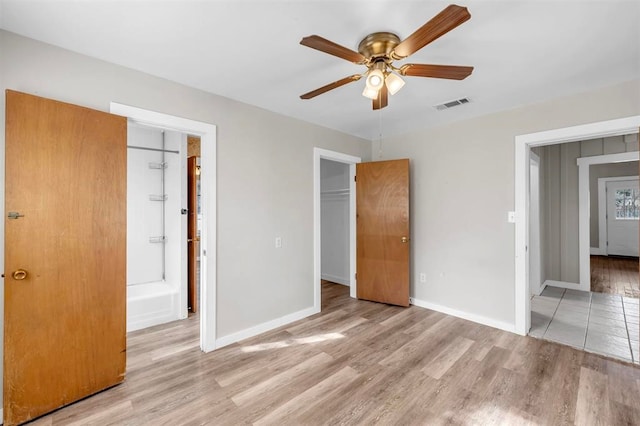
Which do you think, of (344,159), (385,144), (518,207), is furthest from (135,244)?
(518,207)

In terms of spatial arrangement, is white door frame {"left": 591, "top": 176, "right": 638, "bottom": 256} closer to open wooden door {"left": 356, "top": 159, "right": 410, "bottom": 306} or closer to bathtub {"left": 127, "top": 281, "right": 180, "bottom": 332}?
open wooden door {"left": 356, "top": 159, "right": 410, "bottom": 306}

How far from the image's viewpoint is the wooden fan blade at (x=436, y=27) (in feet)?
4.03

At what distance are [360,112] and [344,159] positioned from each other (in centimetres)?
91

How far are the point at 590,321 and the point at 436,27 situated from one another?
4017 mm

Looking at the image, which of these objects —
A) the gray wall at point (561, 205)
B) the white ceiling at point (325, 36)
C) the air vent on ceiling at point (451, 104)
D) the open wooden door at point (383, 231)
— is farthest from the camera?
the gray wall at point (561, 205)

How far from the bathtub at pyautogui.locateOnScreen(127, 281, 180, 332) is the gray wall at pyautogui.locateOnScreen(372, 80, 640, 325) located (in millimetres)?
3302

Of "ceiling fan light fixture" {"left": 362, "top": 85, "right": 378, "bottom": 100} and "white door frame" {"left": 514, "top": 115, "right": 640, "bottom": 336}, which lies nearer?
"ceiling fan light fixture" {"left": 362, "top": 85, "right": 378, "bottom": 100}

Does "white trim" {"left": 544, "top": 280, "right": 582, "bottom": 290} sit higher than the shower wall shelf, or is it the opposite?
the shower wall shelf

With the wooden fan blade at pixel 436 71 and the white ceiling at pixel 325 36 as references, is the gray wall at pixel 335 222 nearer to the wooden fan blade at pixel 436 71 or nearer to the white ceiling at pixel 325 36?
the white ceiling at pixel 325 36

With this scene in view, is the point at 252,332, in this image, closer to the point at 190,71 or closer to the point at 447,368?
the point at 447,368

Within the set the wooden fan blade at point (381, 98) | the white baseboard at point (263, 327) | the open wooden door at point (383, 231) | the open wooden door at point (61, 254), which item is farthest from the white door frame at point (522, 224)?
the open wooden door at point (61, 254)

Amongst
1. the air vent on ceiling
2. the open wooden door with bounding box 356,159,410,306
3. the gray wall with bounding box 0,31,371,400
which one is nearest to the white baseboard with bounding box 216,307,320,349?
the gray wall with bounding box 0,31,371,400

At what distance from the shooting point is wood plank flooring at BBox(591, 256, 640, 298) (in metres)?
4.56

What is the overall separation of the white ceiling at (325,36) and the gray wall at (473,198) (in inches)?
10.8
